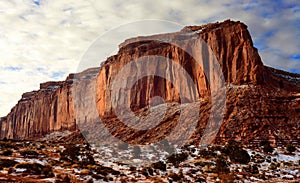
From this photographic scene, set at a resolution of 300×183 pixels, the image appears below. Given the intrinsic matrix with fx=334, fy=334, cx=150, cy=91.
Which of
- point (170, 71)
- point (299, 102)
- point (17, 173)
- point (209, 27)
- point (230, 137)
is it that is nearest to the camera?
point (17, 173)

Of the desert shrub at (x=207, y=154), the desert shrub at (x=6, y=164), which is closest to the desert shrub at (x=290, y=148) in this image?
the desert shrub at (x=207, y=154)

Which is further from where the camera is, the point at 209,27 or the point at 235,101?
the point at 209,27

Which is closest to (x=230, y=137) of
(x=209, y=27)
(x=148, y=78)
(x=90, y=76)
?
(x=209, y=27)

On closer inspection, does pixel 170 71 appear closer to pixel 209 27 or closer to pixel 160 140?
pixel 209 27

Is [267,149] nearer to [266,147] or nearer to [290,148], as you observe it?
[266,147]

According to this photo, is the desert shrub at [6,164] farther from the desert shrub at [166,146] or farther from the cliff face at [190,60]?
the cliff face at [190,60]

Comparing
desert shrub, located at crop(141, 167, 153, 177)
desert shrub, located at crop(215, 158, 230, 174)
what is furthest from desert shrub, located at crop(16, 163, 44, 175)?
desert shrub, located at crop(215, 158, 230, 174)

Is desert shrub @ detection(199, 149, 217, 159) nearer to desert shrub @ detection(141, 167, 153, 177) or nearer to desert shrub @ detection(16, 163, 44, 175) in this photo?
desert shrub @ detection(141, 167, 153, 177)
